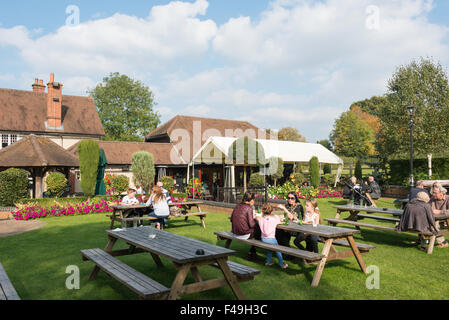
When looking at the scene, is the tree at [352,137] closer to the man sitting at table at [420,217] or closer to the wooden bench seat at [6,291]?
the man sitting at table at [420,217]

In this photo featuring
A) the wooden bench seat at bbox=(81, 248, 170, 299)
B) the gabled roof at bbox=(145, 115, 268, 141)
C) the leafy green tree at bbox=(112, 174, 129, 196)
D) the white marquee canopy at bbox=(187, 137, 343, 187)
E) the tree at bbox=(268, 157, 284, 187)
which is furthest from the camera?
the gabled roof at bbox=(145, 115, 268, 141)

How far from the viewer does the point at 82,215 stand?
1518 cm

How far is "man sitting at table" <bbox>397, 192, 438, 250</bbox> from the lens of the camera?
7352mm

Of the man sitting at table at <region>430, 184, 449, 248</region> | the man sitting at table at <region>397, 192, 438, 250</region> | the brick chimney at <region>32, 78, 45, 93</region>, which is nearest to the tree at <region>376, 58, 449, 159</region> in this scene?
the man sitting at table at <region>430, 184, 449, 248</region>

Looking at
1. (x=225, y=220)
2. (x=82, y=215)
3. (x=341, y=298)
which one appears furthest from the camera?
(x=82, y=215)

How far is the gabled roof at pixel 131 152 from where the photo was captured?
26156 mm

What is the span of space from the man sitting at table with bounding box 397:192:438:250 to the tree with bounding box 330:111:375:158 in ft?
148

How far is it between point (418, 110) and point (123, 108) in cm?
3959

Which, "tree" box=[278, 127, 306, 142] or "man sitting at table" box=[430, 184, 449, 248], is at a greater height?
"tree" box=[278, 127, 306, 142]

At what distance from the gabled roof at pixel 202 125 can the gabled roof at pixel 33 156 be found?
13111 mm

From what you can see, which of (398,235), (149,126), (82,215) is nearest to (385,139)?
(398,235)

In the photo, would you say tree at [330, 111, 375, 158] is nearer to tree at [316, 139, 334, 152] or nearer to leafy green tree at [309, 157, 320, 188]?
tree at [316, 139, 334, 152]
